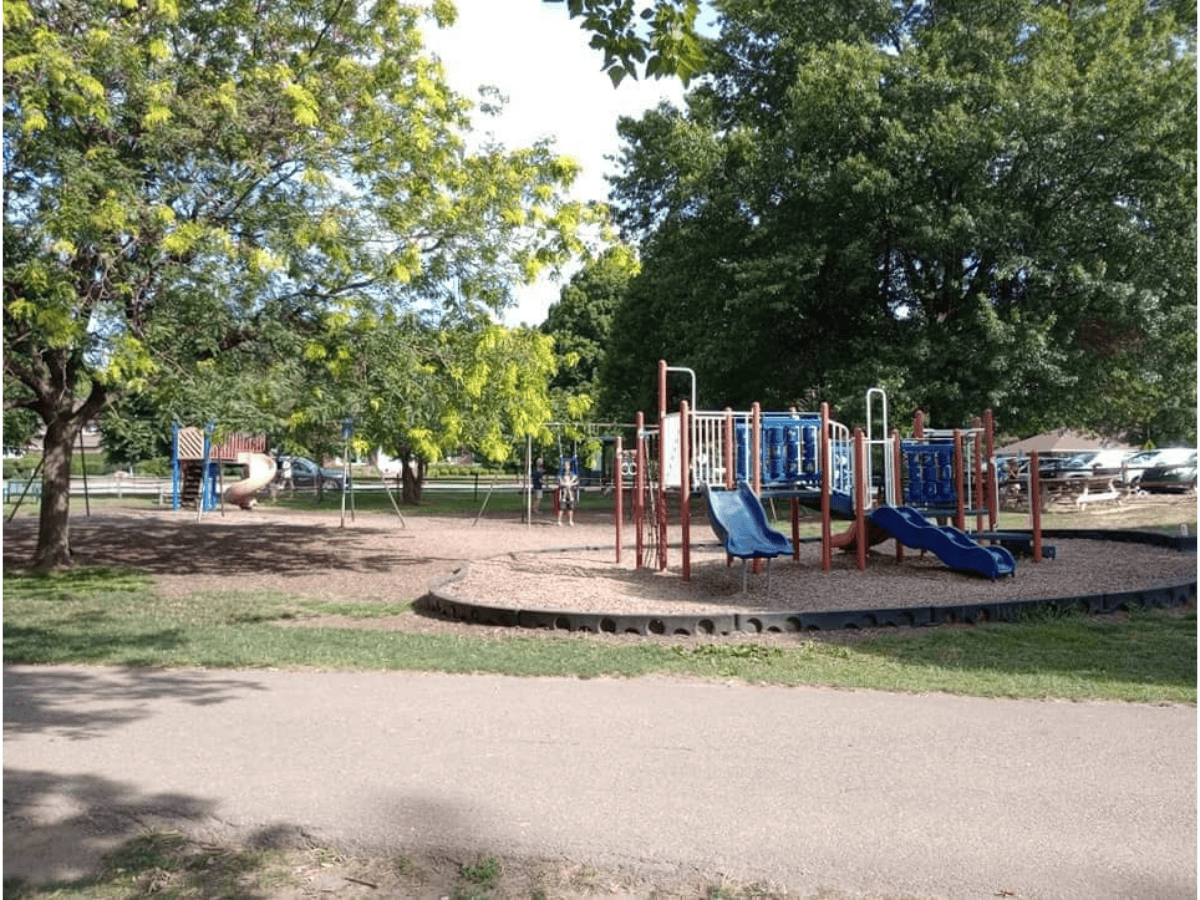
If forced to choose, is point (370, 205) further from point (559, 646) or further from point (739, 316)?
point (739, 316)

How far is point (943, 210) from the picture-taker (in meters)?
24.7

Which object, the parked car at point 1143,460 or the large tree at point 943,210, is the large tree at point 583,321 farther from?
the parked car at point 1143,460

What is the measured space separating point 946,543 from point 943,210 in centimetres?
1402

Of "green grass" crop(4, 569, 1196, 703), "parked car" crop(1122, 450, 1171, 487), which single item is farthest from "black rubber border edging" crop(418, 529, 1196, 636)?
"parked car" crop(1122, 450, 1171, 487)

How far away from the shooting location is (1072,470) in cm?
3684

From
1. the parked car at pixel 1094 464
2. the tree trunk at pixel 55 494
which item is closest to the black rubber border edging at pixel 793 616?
the tree trunk at pixel 55 494

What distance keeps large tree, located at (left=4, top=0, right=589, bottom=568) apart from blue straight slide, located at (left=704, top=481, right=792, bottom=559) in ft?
15.2

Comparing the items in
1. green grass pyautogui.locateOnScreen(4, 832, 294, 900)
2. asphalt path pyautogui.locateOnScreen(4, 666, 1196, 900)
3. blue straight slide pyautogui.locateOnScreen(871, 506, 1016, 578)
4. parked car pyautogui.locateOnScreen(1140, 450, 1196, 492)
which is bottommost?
green grass pyautogui.locateOnScreen(4, 832, 294, 900)

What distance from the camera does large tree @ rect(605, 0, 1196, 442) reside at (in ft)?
78.8

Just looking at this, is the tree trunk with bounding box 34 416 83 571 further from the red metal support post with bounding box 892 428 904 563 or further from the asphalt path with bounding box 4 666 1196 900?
the red metal support post with bounding box 892 428 904 563

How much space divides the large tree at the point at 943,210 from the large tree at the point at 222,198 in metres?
11.6

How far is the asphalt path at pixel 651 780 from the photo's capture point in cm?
404

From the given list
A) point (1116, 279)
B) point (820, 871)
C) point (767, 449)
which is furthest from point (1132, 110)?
point (820, 871)

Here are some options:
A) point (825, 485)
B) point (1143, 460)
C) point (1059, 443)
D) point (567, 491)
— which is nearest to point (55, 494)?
point (825, 485)
